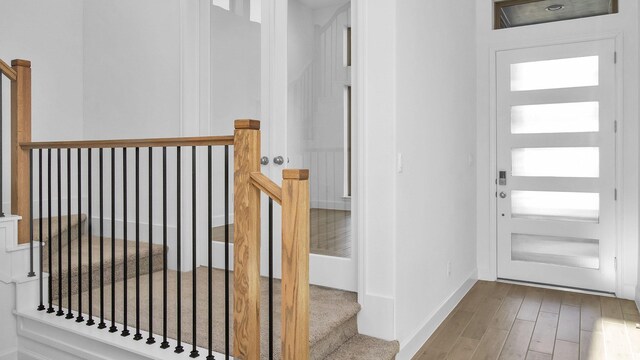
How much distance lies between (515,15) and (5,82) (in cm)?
459

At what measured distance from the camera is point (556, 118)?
4.12m

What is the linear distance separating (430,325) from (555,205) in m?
1.97

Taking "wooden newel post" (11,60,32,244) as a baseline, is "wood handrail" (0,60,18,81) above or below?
above

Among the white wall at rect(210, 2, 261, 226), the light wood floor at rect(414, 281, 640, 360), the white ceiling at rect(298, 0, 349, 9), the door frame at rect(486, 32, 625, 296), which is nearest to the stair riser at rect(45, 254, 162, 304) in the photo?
the white wall at rect(210, 2, 261, 226)

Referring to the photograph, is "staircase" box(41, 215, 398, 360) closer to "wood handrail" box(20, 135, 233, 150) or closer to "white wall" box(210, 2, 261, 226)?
"wood handrail" box(20, 135, 233, 150)

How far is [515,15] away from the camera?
4.31 metres

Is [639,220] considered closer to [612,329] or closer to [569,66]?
[612,329]

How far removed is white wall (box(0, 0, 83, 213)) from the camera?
3.71m

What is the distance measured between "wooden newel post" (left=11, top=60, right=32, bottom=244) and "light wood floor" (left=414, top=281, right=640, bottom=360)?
2.52 m

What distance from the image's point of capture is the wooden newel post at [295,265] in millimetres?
1709

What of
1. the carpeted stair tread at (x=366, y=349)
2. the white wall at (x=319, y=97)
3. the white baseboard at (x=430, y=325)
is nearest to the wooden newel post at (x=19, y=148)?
the white wall at (x=319, y=97)

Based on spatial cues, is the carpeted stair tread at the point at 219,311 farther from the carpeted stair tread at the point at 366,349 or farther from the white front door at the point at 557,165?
the white front door at the point at 557,165

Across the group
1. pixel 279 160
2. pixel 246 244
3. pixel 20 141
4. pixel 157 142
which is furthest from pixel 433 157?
pixel 20 141

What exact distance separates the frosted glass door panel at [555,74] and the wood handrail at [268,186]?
11.0 feet
